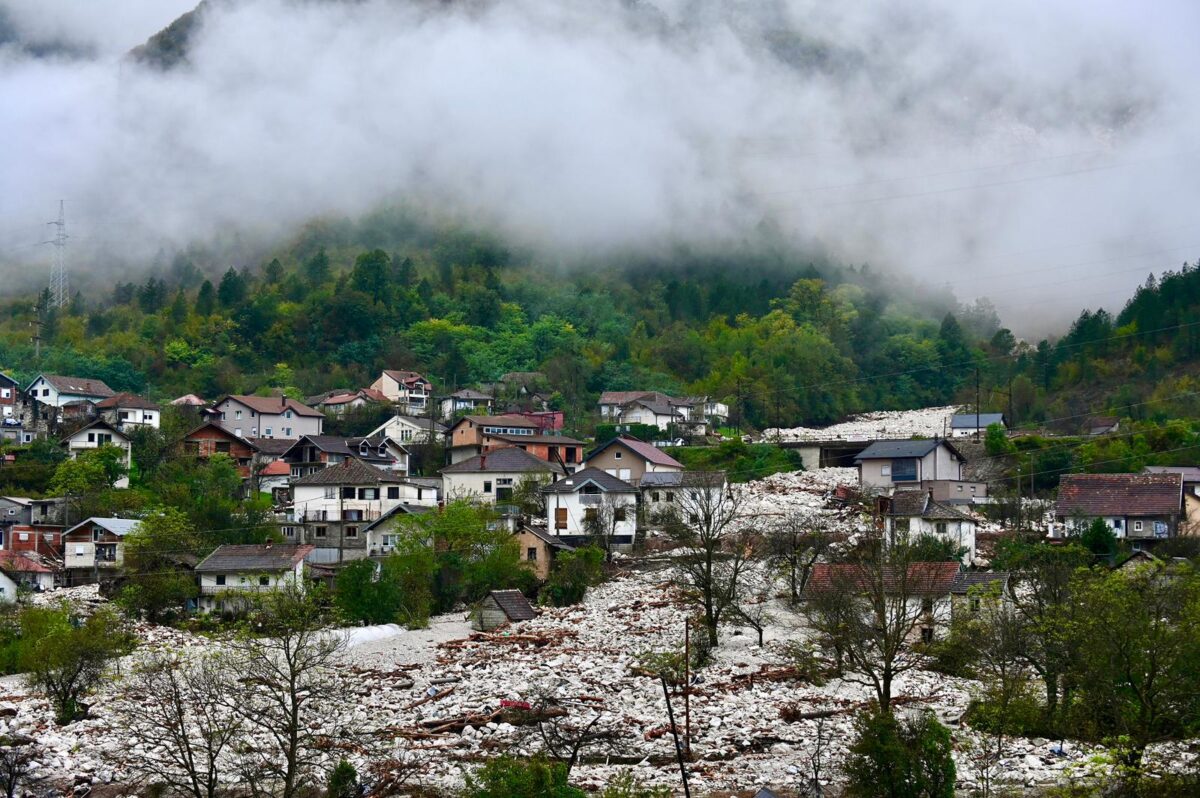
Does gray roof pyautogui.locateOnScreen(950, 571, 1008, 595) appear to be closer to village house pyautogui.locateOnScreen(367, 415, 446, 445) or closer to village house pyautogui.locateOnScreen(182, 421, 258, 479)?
village house pyautogui.locateOnScreen(367, 415, 446, 445)

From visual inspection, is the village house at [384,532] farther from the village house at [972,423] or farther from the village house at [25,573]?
the village house at [972,423]

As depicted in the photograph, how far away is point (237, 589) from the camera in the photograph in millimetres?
46344

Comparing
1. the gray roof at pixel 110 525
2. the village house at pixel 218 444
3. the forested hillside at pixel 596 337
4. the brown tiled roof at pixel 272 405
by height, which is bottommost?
the gray roof at pixel 110 525

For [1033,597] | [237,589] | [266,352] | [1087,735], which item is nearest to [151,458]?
[237,589]

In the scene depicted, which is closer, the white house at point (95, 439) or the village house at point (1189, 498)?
the village house at point (1189, 498)

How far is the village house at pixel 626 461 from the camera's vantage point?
203ft

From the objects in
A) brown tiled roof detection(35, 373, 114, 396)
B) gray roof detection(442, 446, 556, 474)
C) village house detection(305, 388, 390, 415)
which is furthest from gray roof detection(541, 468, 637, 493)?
brown tiled roof detection(35, 373, 114, 396)

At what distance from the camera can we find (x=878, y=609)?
93.5ft

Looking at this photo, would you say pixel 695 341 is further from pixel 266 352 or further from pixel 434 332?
pixel 266 352

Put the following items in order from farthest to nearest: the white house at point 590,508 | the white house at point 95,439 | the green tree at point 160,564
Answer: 1. the white house at point 95,439
2. the white house at point 590,508
3. the green tree at point 160,564

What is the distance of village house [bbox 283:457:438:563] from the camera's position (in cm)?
5638

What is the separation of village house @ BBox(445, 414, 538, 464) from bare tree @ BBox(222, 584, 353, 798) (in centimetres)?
2694

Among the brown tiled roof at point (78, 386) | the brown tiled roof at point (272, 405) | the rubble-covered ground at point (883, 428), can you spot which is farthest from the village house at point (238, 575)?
the rubble-covered ground at point (883, 428)

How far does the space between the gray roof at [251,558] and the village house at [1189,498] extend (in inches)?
1145
